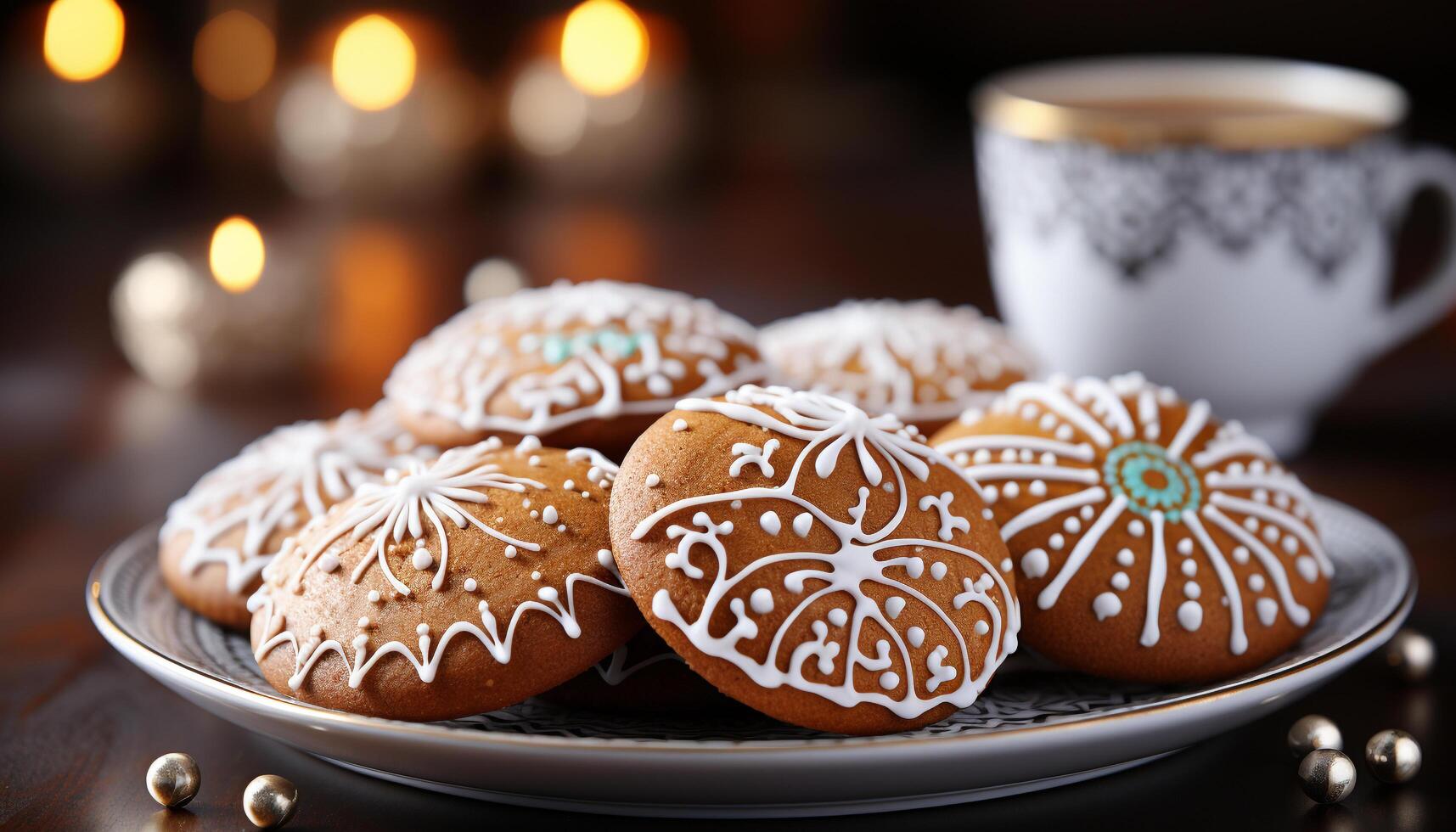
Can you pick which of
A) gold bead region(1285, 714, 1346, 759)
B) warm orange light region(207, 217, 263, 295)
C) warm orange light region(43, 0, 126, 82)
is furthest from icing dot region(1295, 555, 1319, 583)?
warm orange light region(43, 0, 126, 82)

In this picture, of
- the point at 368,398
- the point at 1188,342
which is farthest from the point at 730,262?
the point at 1188,342

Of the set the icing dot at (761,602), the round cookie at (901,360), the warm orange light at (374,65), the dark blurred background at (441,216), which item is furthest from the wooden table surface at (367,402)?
the round cookie at (901,360)

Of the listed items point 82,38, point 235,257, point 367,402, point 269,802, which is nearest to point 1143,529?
point 269,802

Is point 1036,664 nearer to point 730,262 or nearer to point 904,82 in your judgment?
point 730,262

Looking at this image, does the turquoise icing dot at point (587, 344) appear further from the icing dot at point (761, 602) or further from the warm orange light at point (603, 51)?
the warm orange light at point (603, 51)

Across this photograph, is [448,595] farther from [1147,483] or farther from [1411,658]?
[1411,658]

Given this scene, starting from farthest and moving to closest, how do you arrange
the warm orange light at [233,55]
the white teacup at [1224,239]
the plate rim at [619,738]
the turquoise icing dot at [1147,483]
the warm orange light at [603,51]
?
1. the warm orange light at [233,55]
2. the warm orange light at [603,51]
3. the white teacup at [1224,239]
4. the turquoise icing dot at [1147,483]
5. the plate rim at [619,738]

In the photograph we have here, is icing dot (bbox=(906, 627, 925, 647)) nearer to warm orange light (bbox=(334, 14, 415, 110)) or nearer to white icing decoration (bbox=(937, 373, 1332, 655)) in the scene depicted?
white icing decoration (bbox=(937, 373, 1332, 655))
